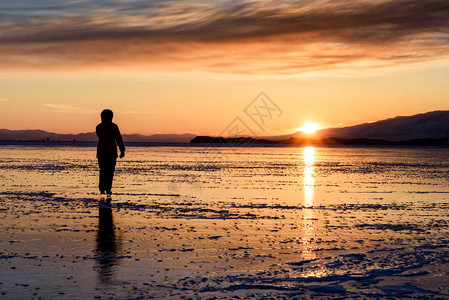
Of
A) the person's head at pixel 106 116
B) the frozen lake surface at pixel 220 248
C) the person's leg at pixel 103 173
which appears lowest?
the frozen lake surface at pixel 220 248

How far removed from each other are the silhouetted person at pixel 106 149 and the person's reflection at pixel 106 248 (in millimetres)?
3663

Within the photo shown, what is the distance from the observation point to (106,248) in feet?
29.7

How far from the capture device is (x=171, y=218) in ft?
42.2

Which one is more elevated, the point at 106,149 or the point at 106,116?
the point at 106,116

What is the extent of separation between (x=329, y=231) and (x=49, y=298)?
21.8ft

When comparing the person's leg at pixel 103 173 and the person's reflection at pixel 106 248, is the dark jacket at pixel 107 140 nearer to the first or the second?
the person's leg at pixel 103 173

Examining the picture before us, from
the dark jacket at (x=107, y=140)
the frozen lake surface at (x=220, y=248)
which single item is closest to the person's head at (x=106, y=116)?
the dark jacket at (x=107, y=140)

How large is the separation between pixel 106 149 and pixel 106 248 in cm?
796

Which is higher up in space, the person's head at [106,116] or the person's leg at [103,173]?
the person's head at [106,116]

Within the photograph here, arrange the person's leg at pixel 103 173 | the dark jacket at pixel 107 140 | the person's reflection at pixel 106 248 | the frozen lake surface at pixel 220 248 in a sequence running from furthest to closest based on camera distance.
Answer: the dark jacket at pixel 107 140
the person's leg at pixel 103 173
the person's reflection at pixel 106 248
the frozen lake surface at pixel 220 248

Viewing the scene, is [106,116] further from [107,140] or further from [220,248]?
[220,248]

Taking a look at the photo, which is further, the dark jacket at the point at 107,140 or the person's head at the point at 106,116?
the person's head at the point at 106,116

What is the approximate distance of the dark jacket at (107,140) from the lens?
54.7ft

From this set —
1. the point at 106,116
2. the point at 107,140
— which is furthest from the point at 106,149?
the point at 106,116
